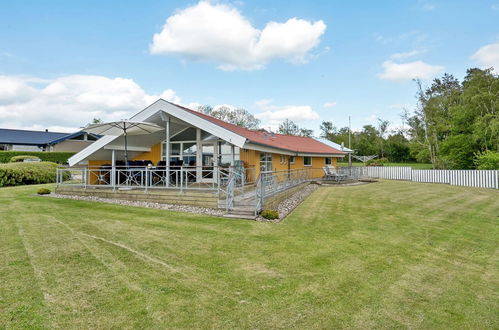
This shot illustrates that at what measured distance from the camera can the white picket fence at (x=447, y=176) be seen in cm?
2018

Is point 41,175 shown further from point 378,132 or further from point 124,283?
point 378,132

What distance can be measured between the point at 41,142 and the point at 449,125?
49.8 metres

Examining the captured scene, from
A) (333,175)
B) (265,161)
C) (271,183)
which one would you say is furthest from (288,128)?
(271,183)

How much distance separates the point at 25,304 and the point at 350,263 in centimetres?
481

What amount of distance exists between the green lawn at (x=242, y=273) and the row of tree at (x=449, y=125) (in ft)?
72.1

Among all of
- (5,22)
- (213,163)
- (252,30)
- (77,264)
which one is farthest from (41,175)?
(77,264)

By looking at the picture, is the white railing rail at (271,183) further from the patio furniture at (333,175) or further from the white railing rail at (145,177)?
the patio furniture at (333,175)

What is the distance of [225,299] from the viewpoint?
3.73 meters

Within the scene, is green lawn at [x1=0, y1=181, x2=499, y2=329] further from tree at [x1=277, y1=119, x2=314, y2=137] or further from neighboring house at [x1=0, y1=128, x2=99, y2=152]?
tree at [x1=277, y1=119, x2=314, y2=137]

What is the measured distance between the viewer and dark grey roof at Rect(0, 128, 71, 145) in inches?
1409

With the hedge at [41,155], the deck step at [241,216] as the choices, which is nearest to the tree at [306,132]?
the hedge at [41,155]

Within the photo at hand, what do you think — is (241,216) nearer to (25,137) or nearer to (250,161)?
(250,161)

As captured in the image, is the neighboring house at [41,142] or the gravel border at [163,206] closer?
the gravel border at [163,206]

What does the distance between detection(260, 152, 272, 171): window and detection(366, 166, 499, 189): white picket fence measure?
15.8 m
